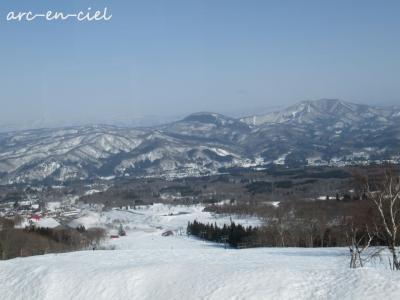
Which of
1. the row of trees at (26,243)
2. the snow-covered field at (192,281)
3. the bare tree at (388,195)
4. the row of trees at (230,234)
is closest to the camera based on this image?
the snow-covered field at (192,281)

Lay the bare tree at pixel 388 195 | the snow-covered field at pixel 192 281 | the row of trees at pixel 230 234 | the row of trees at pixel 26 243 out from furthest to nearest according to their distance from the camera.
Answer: the row of trees at pixel 230 234 < the row of trees at pixel 26 243 < the bare tree at pixel 388 195 < the snow-covered field at pixel 192 281

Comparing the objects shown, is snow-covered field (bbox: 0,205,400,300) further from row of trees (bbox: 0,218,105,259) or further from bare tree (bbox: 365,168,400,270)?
row of trees (bbox: 0,218,105,259)

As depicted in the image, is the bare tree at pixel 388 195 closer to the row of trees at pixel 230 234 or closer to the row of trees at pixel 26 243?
the row of trees at pixel 26 243

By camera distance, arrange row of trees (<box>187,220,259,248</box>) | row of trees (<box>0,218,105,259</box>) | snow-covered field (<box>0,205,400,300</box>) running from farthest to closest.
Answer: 1. row of trees (<box>187,220,259,248</box>)
2. row of trees (<box>0,218,105,259</box>)
3. snow-covered field (<box>0,205,400,300</box>)

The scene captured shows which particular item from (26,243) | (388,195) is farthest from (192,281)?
(26,243)

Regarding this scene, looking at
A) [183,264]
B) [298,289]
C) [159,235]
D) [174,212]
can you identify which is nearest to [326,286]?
[298,289]

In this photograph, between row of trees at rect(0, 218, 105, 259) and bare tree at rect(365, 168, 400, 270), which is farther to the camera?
row of trees at rect(0, 218, 105, 259)

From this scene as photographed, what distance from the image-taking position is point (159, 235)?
130 metres

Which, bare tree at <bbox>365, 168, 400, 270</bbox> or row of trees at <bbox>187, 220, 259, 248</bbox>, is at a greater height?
bare tree at <bbox>365, 168, 400, 270</bbox>

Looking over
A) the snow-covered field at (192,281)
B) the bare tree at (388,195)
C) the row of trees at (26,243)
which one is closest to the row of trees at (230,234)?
the row of trees at (26,243)

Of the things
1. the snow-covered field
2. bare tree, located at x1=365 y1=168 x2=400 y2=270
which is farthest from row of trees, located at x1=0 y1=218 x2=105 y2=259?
bare tree, located at x1=365 y1=168 x2=400 y2=270

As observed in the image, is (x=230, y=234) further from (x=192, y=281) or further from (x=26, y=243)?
(x=192, y=281)

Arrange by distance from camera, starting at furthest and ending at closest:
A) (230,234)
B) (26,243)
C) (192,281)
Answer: (230,234) → (26,243) → (192,281)

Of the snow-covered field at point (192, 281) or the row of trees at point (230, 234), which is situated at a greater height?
the snow-covered field at point (192, 281)
